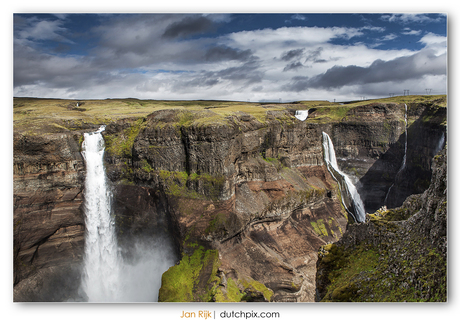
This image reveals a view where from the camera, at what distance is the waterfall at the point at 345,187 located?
110ft

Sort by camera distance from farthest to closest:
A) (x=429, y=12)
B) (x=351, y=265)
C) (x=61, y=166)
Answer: (x=61, y=166)
(x=429, y=12)
(x=351, y=265)

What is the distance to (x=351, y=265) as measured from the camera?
10.1 meters

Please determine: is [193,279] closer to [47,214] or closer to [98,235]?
[98,235]

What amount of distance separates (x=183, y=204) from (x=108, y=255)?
7136mm

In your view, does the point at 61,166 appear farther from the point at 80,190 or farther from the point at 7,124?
the point at 7,124

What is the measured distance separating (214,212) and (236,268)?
4265 millimetres

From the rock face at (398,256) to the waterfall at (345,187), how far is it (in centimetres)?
2415

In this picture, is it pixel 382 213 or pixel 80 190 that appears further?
pixel 80 190

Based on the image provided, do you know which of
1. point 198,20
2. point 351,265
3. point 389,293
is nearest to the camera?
point 389,293

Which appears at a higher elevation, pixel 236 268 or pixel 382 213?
pixel 382 213

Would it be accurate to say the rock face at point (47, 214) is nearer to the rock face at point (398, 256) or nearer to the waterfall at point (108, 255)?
the waterfall at point (108, 255)

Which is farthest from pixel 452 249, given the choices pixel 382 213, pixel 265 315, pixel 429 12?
pixel 429 12

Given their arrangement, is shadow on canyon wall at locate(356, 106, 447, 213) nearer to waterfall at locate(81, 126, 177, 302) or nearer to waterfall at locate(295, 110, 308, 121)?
waterfall at locate(295, 110, 308, 121)

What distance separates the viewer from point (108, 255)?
21.1 m
